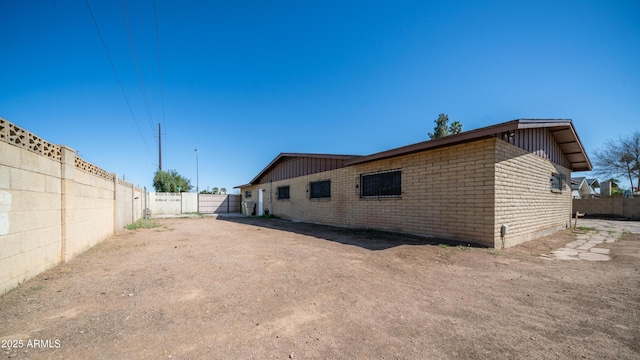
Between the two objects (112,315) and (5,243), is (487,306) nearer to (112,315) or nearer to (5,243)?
(112,315)

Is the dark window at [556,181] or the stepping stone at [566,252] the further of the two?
the dark window at [556,181]

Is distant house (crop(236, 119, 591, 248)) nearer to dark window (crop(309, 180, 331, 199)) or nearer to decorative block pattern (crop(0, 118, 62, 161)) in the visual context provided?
dark window (crop(309, 180, 331, 199))

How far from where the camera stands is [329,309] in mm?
3084

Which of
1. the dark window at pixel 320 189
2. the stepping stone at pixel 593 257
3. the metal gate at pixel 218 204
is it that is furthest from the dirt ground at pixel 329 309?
the metal gate at pixel 218 204

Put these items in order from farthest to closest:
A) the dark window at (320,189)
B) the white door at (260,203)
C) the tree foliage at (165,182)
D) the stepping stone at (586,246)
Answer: the tree foliage at (165,182), the white door at (260,203), the dark window at (320,189), the stepping stone at (586,246)

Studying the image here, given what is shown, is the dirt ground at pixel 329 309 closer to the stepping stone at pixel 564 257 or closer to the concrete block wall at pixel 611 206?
the stepping stone at pixel 564 257

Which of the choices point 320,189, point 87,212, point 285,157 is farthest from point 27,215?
point 285,157

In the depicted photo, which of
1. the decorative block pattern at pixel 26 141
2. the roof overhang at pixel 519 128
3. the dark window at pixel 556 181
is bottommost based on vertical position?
the dark window at pixel 556 181

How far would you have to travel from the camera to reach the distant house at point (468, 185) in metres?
6.41

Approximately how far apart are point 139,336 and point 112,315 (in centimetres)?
79

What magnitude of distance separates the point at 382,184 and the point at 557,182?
763cm

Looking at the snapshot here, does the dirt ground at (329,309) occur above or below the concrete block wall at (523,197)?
below

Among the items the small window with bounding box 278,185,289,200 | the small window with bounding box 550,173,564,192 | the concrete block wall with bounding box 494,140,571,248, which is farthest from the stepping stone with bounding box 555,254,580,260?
the small window with bounding box 278,185,289,200

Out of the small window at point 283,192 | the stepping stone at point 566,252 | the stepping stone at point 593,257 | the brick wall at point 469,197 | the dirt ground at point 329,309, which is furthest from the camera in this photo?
the small window at point 283,192
